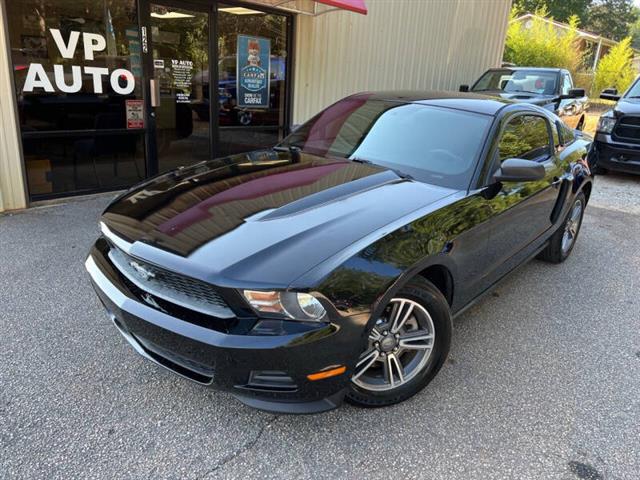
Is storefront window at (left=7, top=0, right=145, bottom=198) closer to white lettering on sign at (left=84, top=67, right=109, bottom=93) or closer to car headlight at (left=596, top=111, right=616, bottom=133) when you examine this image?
white lettering on sign at (left=84, top=67, right=109, bottom=93)

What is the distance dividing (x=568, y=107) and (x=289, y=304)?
9.60 metres

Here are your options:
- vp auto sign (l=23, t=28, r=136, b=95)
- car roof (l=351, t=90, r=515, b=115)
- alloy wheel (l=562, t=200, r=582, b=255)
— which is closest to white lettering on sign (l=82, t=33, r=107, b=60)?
vp auto sign (l=23, t=28, r=136, b=95)

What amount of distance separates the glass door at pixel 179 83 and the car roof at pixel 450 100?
10.9 ft

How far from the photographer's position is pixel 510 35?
85.8 ft

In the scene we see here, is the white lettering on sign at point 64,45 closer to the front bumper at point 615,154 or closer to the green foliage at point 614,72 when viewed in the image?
the front bumper at point 615,154

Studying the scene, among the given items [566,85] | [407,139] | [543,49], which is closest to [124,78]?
[407,139]

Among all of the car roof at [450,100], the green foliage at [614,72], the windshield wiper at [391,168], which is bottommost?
the windshield wiper at [391,168]

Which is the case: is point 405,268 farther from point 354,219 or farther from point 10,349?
point 10,349

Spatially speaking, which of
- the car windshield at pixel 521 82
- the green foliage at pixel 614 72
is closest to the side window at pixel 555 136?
the car windshield at pixel 521 82

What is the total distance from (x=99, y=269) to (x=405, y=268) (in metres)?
1.64

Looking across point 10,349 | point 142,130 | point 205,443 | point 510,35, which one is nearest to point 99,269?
point 10,349

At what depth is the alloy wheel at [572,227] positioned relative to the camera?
4784 millimetres

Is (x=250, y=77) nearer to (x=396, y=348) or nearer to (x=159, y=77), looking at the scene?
(x=159, y=77)

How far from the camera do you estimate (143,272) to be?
2371 mm
